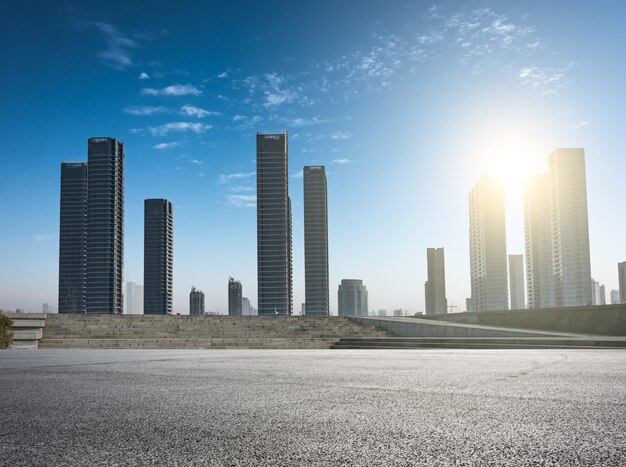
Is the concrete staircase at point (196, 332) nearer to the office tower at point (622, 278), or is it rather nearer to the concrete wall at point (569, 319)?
the concrete wall at point (569, 319)

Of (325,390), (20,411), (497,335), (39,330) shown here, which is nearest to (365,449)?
(325,390)

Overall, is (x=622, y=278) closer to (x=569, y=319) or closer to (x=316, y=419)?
(x=569, y=319)

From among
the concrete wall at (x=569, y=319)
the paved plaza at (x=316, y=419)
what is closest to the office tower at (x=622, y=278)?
A: the concrete wall at (x=569, y=319)

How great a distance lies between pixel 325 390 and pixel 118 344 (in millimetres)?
20762

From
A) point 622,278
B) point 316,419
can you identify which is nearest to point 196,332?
point 316,419

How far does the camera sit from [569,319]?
28328mm

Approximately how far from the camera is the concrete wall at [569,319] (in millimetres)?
25422

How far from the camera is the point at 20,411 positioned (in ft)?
21.3

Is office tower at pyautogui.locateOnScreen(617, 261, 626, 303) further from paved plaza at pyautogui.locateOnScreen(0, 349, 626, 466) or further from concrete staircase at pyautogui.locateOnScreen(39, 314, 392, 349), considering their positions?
paved plaza at pyautogui.locateOnScreen(0, 349, 626, 466)

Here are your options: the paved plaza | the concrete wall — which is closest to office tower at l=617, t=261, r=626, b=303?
the concrete wall

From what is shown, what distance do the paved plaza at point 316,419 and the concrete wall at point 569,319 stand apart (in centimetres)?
1741

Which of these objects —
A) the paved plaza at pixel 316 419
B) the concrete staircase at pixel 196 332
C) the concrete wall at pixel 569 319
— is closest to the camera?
the paved plaza at pixel 316 419

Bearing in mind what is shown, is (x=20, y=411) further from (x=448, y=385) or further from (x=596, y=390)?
(x=596, y=390)

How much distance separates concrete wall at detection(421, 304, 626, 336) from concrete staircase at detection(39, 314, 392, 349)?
27.8 ft
